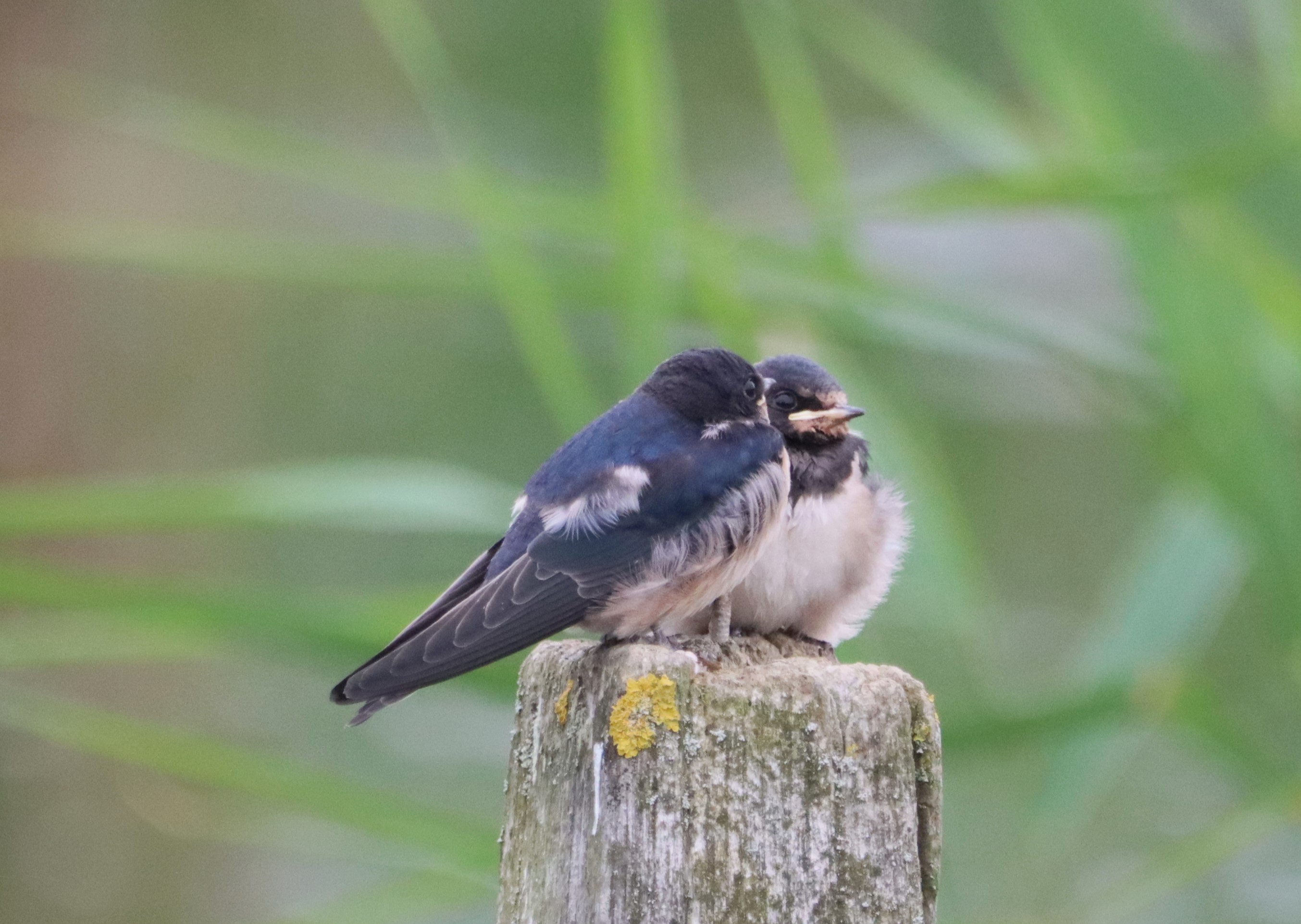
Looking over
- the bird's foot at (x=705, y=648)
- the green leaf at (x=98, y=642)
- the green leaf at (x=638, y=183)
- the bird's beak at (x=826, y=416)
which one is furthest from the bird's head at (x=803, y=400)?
the green leaf at (x=98, y=642)

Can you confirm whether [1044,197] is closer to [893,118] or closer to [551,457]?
[551,457]

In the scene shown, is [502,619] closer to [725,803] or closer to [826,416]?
[725,803]

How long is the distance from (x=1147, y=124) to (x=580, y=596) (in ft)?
4.13

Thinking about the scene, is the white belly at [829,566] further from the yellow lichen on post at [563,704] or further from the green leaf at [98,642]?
the green leaf at [98,642]

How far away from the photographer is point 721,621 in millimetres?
1517

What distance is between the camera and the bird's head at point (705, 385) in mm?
1698

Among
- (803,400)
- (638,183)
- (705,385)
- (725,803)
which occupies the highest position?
(638,183)

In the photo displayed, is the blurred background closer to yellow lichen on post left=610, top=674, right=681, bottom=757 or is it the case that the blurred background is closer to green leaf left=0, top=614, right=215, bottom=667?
green leaf left=0, top=614, right=215, bottom=667

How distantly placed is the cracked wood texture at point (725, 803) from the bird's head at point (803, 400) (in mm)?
881

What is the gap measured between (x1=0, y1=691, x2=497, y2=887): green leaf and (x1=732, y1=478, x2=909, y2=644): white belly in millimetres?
593

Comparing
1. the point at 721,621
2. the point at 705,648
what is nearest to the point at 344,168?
the point at 721,621

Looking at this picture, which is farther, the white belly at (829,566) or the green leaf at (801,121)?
the green leaf at (801,121)

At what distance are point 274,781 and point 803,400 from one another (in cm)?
96

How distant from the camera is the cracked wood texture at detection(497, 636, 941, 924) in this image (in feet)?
3.38
